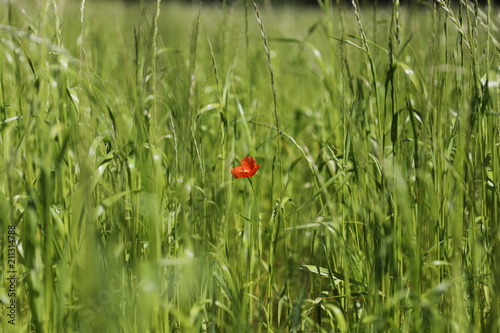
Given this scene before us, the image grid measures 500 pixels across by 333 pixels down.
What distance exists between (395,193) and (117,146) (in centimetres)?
56

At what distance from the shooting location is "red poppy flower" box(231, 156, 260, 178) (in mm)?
1240

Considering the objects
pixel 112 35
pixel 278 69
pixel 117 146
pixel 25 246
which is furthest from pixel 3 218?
pixel 112 35

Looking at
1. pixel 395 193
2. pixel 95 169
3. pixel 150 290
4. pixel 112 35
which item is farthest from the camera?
pixel 112 35

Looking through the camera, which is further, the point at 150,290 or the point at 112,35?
the point at 112,35

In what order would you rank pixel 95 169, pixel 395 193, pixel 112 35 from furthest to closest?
pixel 112 35, pixel 95 169, pixel 395 193

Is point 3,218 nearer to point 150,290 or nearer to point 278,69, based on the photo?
point 150,290

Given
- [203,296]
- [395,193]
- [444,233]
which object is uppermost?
[395,193]

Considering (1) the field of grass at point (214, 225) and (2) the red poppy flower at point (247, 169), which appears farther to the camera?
(2) the red poppy flower at point (247, 169)

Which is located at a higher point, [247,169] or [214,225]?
[247,169]

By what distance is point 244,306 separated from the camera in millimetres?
1076

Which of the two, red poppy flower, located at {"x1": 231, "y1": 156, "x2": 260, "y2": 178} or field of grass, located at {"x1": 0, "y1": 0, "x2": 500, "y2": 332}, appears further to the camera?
red poppy flower, located at {"x1": 231, "y1": 156, "x2": 260, "y2": 178}

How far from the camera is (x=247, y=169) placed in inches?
50.6

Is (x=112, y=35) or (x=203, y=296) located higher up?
(x=112, y=35)

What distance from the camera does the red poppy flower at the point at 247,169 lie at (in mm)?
1240
